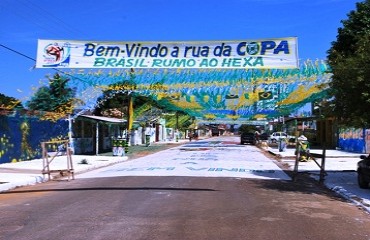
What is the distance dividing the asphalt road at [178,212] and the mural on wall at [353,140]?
22.8 meters

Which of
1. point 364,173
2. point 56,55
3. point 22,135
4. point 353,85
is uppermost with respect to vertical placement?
point 56,55

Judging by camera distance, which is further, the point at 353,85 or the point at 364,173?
the point at 353,85

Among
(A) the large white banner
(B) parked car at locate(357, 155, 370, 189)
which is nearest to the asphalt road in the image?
(B) parked car at locate(357, 155, 370, 189)

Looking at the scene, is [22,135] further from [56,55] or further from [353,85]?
[353,85]

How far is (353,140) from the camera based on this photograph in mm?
39531

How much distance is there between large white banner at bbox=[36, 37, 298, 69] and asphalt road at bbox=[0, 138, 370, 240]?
372 centimetres

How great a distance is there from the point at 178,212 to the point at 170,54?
7121 millimetres

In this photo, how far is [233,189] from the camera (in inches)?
560

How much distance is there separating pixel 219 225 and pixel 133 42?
8893 mm

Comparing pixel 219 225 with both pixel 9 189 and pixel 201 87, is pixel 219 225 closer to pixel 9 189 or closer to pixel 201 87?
pixel 9 189

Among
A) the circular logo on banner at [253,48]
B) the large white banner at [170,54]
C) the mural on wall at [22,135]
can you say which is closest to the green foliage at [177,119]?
the mural on wall at [22,135]

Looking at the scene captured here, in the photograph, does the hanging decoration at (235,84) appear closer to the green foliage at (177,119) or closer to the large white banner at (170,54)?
the large white banner at (170,54)

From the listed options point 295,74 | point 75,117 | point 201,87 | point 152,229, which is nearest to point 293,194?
point 152,229

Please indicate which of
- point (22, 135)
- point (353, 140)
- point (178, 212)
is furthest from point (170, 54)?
point (353, 140)
